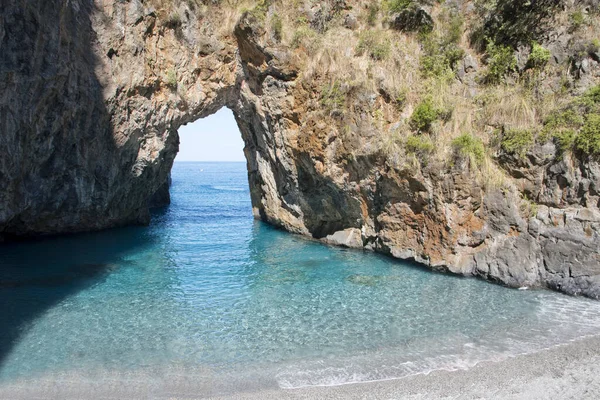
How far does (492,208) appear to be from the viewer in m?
12.4

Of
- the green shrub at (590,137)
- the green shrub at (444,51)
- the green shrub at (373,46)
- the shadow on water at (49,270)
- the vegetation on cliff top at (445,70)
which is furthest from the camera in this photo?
the green shrub at (373,46)

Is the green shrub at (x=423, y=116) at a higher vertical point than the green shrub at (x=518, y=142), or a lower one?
higher

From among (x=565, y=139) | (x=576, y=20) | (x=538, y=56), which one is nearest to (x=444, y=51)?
(x=538, y=56)

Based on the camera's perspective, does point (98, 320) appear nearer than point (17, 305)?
Yes

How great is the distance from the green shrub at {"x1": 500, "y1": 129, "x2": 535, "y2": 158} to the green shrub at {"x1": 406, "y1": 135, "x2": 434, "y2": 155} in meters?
2.26

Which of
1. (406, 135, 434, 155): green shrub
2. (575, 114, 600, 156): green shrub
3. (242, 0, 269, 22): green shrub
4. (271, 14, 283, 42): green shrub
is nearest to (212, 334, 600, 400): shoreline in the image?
(575, 114, 600, 156): green shrub

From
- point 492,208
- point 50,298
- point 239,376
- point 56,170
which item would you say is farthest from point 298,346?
point 56,170

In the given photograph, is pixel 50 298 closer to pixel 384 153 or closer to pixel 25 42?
pixel 25 42

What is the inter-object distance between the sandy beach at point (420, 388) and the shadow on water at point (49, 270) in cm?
164

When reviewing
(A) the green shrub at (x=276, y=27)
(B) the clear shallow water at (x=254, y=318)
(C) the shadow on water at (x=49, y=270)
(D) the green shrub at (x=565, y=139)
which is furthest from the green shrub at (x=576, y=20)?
(C) the shadow on water at (x=49, y=270)

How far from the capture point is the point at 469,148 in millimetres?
12766

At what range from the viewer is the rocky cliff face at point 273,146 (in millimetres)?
11781

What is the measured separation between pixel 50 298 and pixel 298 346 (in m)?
6.74

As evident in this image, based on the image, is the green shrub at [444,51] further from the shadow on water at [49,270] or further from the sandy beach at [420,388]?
the shadow on water at [49,270]
